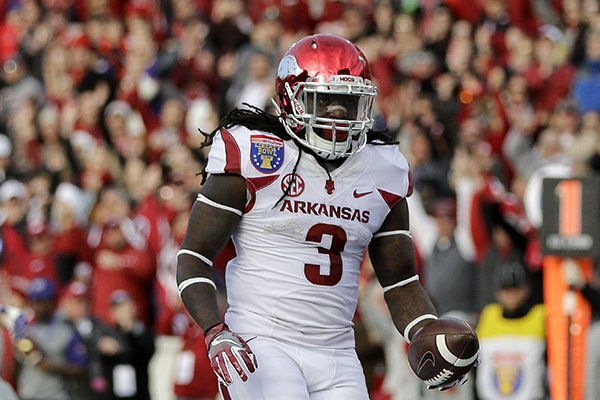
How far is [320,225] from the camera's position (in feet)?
16.5

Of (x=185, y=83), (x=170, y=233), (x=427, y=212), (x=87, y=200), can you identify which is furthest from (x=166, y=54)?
(x=427, y=212)

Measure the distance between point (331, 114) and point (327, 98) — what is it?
61mm

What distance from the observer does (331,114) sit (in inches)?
199

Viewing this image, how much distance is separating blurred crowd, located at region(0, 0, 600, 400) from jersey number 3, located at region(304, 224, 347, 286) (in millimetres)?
3574

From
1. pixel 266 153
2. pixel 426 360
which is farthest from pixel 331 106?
pixel 426 360

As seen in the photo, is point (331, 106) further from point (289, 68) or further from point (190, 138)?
point (190, 138)

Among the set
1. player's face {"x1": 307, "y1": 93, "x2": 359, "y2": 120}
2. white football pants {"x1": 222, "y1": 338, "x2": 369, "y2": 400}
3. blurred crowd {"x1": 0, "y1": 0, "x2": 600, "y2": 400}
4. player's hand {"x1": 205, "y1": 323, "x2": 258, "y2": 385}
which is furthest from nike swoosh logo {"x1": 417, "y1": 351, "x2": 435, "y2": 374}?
blurred crowd {"x1": 0, "y1": 0, "x2": 600, "y2": 400}

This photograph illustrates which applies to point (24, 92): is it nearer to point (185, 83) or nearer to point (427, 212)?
point (185, 83)

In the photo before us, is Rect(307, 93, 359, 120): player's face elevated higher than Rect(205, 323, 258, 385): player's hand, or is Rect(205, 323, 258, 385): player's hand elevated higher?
Rect(307, 93, 359, 120): player's face

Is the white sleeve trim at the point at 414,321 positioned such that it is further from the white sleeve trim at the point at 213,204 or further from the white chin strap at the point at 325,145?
the white sleeve trim at the point at 213,204

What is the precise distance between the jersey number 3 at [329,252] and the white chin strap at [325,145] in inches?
9.9

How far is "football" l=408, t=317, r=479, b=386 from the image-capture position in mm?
4824

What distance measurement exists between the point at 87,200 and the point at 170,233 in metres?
1.48

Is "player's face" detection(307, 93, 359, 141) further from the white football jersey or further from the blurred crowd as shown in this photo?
the blurred crowd
